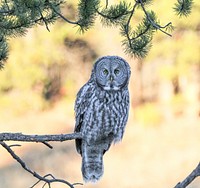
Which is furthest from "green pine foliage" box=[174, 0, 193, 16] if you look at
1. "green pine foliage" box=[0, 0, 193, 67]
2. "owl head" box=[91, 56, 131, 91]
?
"owl head" box=[91, 56, 131, 91]

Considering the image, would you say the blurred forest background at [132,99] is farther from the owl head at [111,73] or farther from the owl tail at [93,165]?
the owl head at [111,73]

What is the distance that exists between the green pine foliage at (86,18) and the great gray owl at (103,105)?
32cm

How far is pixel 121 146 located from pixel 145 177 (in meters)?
1.82

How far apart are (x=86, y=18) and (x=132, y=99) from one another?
1115 centimetres

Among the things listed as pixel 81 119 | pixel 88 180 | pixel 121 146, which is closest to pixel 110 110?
pixel 81 119

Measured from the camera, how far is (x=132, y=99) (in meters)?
14.5

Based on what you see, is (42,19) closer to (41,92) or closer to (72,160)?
(72,160)

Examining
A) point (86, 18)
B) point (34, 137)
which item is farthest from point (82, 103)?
point (34, 137)

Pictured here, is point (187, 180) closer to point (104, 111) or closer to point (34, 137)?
point (34, 137)

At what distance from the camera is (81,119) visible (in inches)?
152

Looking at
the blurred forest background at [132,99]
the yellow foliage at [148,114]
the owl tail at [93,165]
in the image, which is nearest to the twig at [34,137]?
the owl tail at [93,165]

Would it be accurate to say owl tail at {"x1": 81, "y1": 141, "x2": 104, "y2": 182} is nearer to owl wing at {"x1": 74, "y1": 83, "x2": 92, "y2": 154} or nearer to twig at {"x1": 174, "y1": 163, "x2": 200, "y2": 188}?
owl wing at {"x1": 74, "y1": 83, "x2": 92, "y2": 154}

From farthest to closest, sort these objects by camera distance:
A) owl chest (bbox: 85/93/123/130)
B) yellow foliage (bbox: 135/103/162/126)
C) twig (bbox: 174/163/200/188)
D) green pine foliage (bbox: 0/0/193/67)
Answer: yellow foliage (bbox: 135/103/162/126) < owl chest (bbox: 85/93/123/130) < green pine foliage (bbox: 0/0/193/67) < twig (bbox: 174/163/200/188)

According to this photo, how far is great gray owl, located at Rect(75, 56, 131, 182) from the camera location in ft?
12.5
